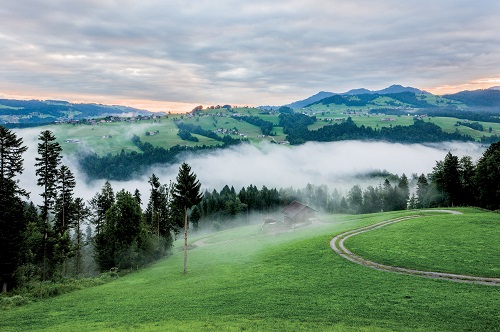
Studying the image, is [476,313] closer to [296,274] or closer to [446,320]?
[446,320]

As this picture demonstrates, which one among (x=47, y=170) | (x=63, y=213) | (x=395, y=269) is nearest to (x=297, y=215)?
(x=395, y=269)

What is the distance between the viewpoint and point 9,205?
42.4 m

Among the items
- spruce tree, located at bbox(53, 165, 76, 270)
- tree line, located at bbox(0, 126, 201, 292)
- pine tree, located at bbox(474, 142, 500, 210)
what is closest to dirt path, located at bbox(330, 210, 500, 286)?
tree line, located at bbox(0, 126, 201, 292)

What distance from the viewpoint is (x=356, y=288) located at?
30766 millimetres

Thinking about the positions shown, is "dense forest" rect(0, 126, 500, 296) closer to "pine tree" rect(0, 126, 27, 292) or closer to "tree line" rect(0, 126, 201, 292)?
"tree line" rect(0, 126, 201, 292)

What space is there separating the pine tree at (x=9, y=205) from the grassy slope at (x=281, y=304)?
10.7 m

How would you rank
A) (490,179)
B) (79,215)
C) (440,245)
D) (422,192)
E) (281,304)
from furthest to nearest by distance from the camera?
(422,192) → (490,179) → (79,215) → (440,245) → (281,304)

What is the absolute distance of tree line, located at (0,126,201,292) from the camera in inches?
1660

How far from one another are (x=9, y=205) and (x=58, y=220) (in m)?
19.0

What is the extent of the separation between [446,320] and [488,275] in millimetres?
12464

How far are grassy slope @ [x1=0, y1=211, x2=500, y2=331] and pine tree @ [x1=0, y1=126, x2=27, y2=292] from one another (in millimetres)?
→ 10701

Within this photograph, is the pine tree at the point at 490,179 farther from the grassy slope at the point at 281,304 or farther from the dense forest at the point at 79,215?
the grassy slope at the point at 281,304

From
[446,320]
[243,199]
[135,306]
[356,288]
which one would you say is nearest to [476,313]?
[446,320]

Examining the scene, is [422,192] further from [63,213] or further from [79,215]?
[63,213]
